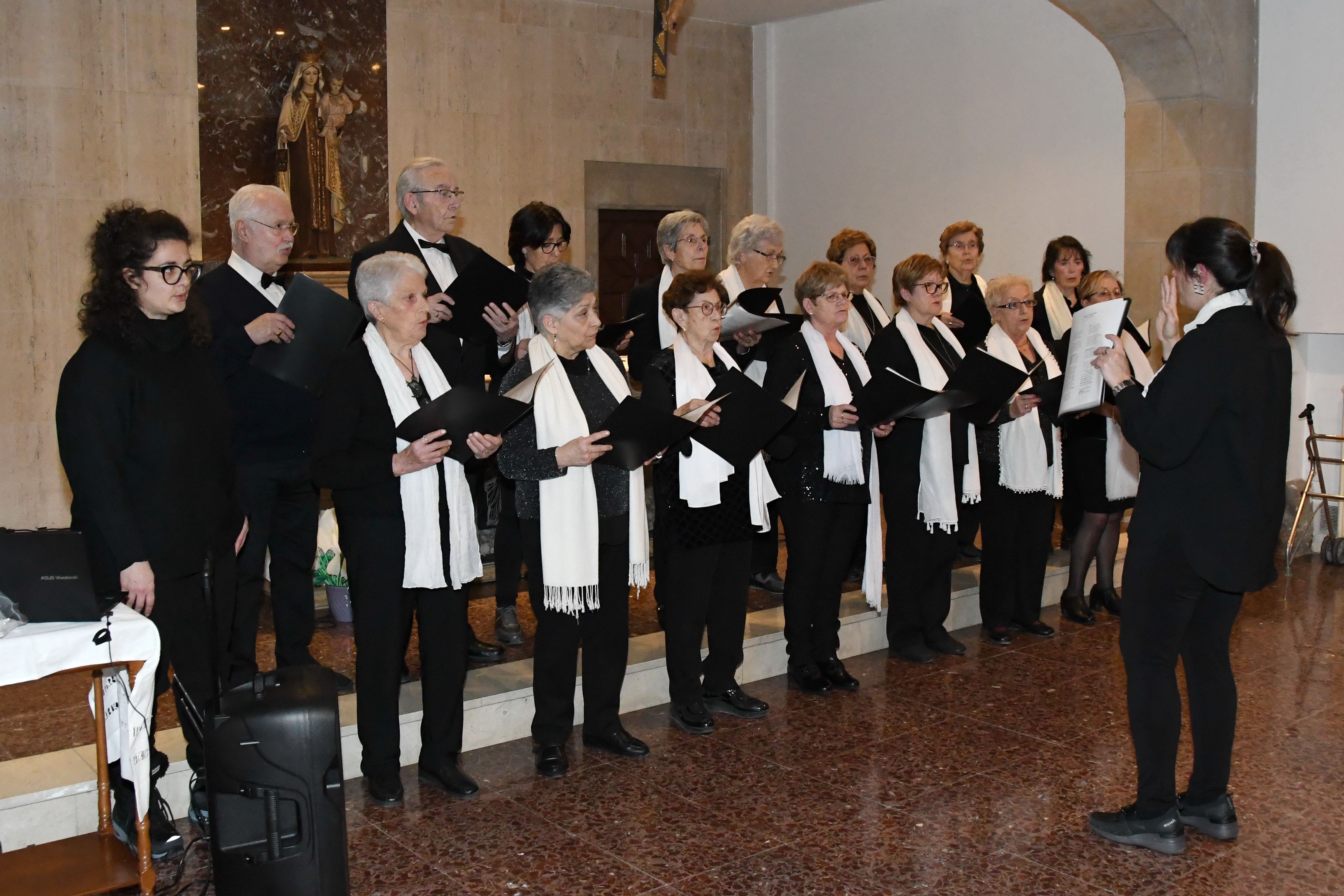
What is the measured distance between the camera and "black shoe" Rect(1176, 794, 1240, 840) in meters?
3.38

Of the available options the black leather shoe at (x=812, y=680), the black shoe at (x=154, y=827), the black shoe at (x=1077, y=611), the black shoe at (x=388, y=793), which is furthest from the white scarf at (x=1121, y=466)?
the black shoe at (x=154, y=827)

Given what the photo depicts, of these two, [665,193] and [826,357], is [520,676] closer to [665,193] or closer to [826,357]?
[826,357]

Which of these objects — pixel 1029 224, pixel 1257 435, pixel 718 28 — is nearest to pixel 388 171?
pixel 718 28

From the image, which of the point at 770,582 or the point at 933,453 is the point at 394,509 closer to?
the point at 933,453

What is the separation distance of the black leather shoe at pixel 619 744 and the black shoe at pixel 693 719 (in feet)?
0.74

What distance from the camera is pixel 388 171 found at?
8.50m

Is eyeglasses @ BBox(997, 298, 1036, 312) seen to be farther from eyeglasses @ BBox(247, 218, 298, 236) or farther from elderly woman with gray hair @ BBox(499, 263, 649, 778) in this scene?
eyeglasses @ BBox(247, 218, 298, 236)

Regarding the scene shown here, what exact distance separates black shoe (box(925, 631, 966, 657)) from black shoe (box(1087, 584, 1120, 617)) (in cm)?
94

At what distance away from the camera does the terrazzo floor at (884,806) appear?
10.5ft

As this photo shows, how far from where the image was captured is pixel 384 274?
3.47 m

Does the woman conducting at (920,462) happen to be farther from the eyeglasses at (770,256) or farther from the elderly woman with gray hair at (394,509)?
the elderly woman with gray hair at (394,509)

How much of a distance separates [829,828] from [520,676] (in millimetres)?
1313

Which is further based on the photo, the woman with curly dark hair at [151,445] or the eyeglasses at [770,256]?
the eyeglasses at [770,256]

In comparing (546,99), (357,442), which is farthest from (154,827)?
(546,99)
